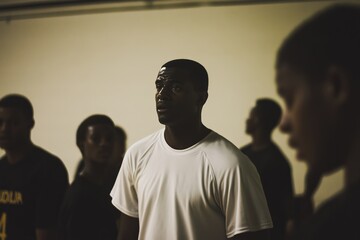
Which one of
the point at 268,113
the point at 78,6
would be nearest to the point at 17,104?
the point at 268,113

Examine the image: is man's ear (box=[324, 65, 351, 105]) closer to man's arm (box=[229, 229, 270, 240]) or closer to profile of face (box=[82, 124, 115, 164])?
man's arm (box=[229, 229, 270, 240])

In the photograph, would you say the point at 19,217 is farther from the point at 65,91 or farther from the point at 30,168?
the point at 65,91

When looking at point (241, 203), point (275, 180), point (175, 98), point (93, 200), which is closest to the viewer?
point (241, 203)

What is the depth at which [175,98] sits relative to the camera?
5.49 feet

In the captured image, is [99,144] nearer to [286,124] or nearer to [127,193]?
[127,193]

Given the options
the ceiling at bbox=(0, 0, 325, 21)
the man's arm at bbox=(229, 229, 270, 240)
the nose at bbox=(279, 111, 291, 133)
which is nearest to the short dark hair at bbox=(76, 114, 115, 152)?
the man's arm at bbox=(229, 229, 270, 240)

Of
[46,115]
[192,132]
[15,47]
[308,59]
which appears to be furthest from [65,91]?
[308,59]

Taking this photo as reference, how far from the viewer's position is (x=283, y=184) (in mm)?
2533

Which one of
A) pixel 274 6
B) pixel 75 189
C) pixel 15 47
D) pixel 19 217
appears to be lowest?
pixel 19 217

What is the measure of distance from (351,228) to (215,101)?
2.88 metres

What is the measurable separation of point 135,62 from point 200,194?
229cm

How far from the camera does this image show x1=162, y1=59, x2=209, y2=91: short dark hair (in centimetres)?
171

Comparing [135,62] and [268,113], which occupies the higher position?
[135,62]

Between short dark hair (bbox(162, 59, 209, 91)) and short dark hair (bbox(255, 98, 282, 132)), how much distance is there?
1.24 meters
